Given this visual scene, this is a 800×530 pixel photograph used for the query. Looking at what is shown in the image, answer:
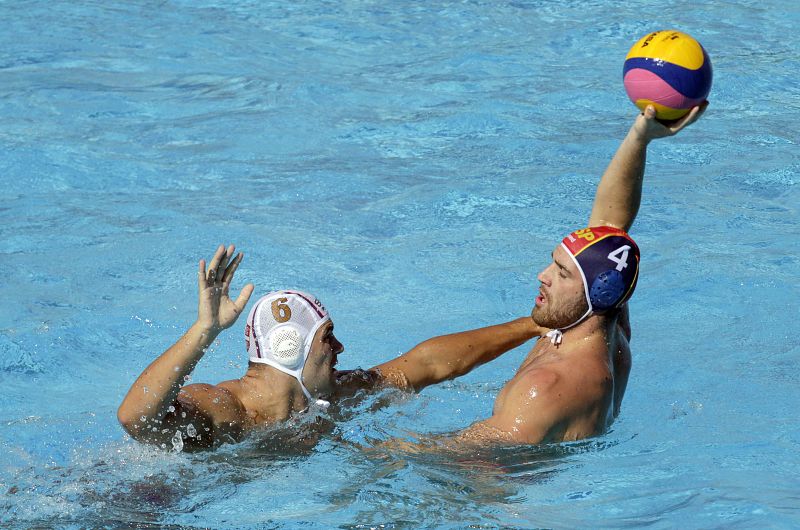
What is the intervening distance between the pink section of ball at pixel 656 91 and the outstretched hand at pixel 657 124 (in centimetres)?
5

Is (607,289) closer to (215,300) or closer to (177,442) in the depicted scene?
(215,300)

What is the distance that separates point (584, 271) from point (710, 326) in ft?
7.75

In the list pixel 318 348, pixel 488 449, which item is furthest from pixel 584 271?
pixel 318 348

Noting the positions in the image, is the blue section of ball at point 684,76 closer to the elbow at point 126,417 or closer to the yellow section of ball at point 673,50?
the yellow section of ball at point 673,50

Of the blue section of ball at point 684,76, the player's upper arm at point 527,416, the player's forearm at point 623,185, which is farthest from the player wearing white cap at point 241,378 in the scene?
the blue section of ball at point 684,76

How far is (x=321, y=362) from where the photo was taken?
4734 mm

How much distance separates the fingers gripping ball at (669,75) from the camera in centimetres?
498

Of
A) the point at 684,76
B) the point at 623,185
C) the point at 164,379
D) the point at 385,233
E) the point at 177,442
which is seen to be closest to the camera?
the point at 164,379

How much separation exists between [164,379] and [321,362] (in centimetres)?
86

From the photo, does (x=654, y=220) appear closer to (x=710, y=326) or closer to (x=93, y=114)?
(x=710, y=326)

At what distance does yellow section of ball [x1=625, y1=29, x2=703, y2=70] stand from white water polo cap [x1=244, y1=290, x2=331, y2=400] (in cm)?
199

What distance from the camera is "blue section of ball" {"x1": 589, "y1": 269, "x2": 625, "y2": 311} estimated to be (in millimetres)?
4988

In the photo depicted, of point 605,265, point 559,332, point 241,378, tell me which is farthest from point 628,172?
point 241,378

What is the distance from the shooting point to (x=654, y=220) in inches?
327
